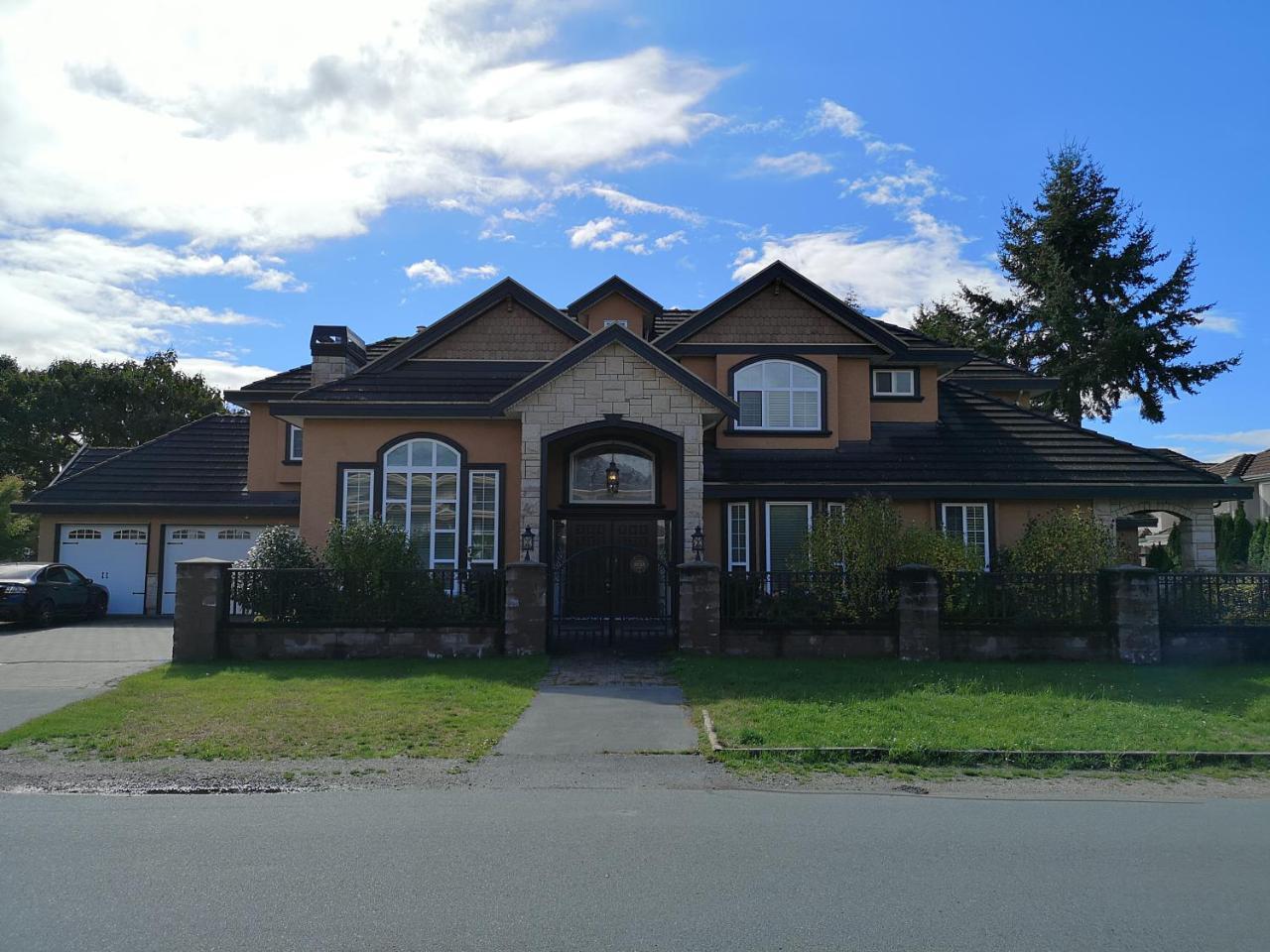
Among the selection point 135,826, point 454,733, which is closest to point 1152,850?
point 454,733

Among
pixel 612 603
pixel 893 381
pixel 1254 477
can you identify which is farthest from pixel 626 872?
pixel 1254 477

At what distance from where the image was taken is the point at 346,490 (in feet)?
57.2

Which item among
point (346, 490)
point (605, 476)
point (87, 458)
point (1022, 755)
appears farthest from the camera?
point (87, 458)

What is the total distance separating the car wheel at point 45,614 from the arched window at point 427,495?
9.61 m

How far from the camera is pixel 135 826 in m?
6.73

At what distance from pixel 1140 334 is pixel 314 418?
1295 inches

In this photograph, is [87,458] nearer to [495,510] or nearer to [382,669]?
[495,510]

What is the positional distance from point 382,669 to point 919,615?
26.1 feet

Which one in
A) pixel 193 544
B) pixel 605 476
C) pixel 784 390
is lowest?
pixel 193 544

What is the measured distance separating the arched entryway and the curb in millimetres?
7712

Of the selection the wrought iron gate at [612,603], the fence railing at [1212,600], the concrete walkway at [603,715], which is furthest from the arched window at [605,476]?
the fence railing at [1212,600]

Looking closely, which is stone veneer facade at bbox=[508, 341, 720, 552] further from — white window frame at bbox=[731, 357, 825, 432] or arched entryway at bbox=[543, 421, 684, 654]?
white window frame at bbox=[731, 357, 825, 432]

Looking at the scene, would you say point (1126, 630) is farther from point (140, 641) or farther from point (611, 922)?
point (140, 641)

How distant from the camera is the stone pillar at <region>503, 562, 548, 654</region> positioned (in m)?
14.4
